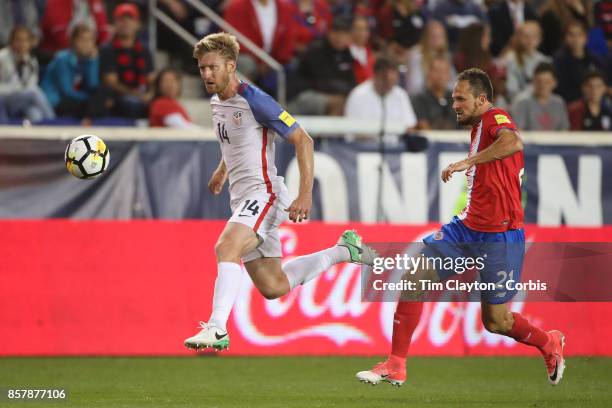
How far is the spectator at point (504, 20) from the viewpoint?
17844mm

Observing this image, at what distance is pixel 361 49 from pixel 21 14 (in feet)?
15.1

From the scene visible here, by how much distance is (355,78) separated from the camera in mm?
16281

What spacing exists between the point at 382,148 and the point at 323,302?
3.19m

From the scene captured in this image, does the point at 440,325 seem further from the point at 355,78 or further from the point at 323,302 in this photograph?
the point at 355,78

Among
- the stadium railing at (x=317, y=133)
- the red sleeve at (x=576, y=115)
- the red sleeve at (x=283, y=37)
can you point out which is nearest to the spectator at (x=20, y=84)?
the stadium railing at (x=317, y=133)

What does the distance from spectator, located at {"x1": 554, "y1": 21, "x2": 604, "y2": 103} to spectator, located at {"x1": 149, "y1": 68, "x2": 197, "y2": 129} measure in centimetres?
561

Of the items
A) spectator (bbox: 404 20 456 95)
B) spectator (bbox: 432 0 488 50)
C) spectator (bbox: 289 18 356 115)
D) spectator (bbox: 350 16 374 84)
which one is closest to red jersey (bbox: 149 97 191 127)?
spectator (bbox: 289 18 356 115)

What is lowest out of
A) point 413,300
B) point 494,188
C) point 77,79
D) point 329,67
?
point 413,300

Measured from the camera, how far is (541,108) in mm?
16078

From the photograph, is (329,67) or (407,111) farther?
(329,67)

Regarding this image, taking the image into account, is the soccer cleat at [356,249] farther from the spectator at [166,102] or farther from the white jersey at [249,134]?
the spectator at [166,102]

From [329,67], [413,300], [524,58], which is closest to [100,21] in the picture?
[329,67]

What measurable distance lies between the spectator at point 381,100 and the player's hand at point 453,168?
6.85 meters

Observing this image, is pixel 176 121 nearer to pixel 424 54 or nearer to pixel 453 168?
pixel 424 54
